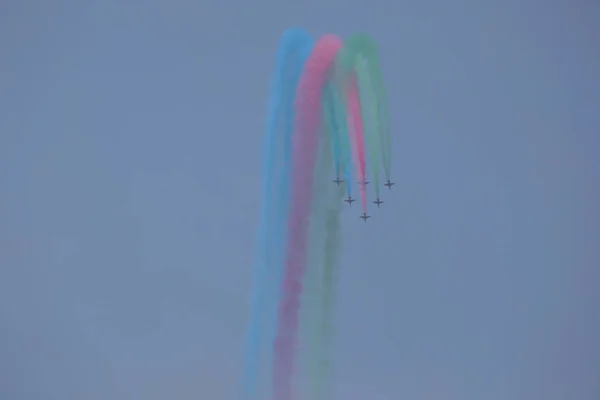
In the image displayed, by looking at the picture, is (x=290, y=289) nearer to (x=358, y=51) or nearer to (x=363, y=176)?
(x=363, y=176)

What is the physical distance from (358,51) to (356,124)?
5.87 feet

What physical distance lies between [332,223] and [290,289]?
2.02 meters

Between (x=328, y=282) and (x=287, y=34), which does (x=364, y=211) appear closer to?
(x=328, y=282)

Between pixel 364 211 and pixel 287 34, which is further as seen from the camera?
pixel 364 211

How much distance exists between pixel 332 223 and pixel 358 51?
462 centimetres

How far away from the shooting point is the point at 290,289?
32406 mm

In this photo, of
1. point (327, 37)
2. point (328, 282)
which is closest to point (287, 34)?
point (327, 37)

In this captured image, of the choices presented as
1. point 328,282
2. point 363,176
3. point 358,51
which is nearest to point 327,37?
point 358,51

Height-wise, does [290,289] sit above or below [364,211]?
below

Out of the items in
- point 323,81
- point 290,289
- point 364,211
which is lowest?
point 290,289

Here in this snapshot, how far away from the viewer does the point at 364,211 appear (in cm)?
3394

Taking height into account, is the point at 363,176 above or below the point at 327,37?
below

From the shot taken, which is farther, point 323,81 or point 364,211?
point 364,211

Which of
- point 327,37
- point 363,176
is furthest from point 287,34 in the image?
point 363,176
